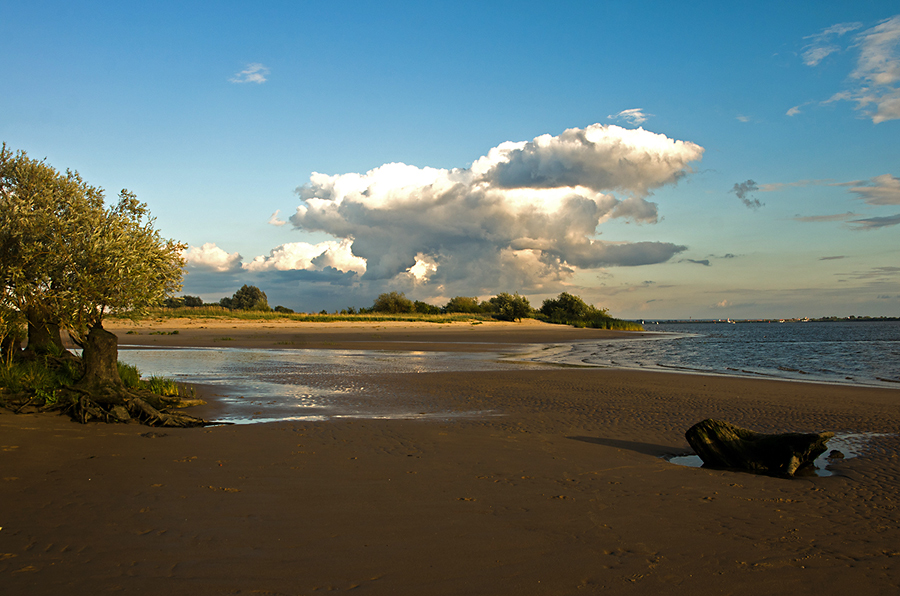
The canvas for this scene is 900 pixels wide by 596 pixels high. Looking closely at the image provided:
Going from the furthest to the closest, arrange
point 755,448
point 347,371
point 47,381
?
point 347,371 < point 47,381 < point 755,448

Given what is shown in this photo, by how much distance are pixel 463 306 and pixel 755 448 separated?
94808mm

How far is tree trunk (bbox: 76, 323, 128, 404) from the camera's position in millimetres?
10922

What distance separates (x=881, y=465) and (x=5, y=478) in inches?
486

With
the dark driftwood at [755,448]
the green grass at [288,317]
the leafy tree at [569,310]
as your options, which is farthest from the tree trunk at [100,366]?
the leafy tree at [569,310]

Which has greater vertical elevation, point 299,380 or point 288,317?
point 288,317

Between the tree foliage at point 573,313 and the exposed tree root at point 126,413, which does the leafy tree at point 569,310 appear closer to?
the tree foliage at point 573,313

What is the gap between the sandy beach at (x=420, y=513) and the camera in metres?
4.56

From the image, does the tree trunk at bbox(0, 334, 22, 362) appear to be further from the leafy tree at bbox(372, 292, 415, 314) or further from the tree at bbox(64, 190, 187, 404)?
the leafy tree at bbox(372, 292, 415, 314)

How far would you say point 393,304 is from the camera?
305 feet

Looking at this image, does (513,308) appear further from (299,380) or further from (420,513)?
(420,513)

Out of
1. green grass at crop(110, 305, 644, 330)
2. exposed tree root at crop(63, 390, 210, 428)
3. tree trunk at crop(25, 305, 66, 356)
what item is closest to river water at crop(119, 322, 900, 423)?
exposed tree root at crop(63, 390, 210, 428)

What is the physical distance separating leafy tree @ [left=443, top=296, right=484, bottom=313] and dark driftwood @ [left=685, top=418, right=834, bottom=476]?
3635 inches

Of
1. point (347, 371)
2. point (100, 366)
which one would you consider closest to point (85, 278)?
point (100, 366)

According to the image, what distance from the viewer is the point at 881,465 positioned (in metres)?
8.72
